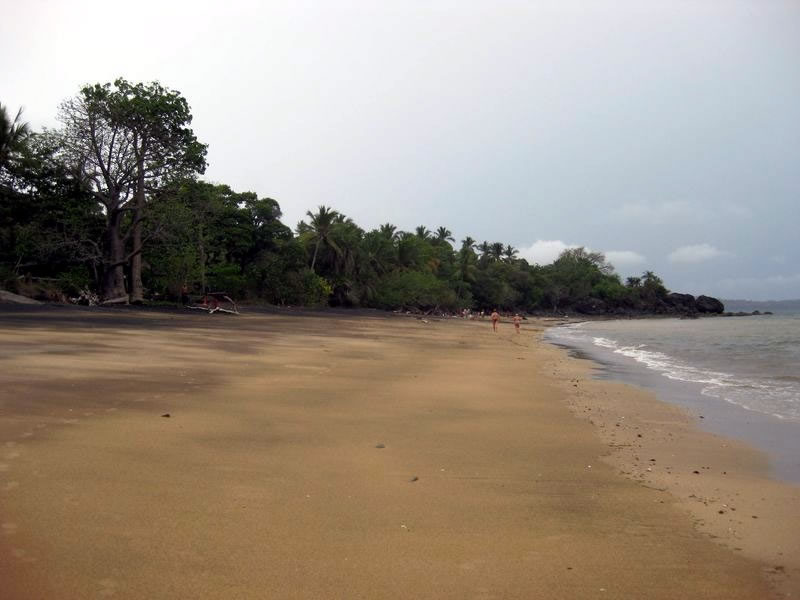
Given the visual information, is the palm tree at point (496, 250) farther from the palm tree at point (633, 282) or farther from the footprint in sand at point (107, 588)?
the footprint in sand at point (107, 588)

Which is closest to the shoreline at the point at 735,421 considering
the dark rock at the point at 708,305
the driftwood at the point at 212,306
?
the driftwood at the point at 212,306

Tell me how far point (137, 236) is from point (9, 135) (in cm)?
886

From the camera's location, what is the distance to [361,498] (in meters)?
4.77

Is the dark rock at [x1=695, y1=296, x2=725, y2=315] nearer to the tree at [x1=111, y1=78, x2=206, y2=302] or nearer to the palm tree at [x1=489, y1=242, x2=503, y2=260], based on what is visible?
the palm tree at [x1=489, y1=242, x2=503, y2=260]

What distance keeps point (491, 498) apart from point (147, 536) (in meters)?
2.52

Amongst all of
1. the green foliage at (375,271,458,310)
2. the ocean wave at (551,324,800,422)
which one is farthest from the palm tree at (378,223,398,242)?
the ocean wave at (551,324,800,422)

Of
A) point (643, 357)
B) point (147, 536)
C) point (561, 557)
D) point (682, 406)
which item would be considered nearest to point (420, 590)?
point (561, 557)

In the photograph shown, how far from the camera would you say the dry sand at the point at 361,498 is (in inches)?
135

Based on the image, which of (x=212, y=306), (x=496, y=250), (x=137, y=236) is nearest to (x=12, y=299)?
(x=137, y=236)

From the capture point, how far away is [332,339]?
69.7 ft

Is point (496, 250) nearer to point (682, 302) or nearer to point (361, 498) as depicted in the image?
point (682, 302)

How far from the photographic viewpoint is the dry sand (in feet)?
11.3

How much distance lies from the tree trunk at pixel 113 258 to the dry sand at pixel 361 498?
25.7 metres

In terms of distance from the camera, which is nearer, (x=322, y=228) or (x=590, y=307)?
(x=322, y=228)
